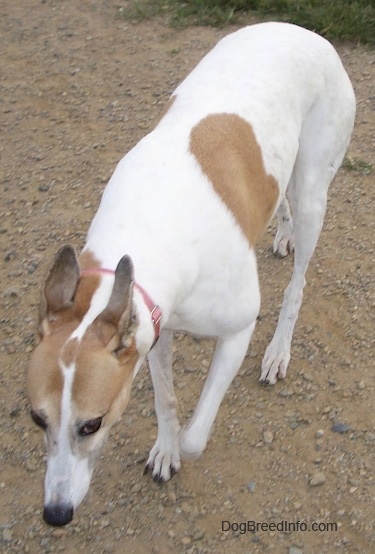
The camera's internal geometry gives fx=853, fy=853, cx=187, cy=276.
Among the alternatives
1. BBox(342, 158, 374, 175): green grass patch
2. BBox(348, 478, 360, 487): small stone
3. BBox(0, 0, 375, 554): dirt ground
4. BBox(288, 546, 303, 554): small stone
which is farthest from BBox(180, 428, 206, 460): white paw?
BBox(342, 158, 374, 175): green grass patch

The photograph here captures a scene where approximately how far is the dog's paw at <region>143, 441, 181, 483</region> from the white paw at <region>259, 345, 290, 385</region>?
0.67 m

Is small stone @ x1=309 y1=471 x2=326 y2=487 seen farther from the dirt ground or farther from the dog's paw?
the dog's paw

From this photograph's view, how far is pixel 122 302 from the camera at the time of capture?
2.52 metres

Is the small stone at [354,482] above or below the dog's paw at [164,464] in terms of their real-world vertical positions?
above

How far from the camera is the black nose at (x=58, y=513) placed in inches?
104

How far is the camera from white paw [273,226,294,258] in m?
4.86

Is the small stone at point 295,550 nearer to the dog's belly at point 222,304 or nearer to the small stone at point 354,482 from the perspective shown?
the small stone at point 354,482

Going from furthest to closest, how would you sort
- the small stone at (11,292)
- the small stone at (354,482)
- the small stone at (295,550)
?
1. the small stone at (11,292)
2. the small stone at (354,482)
3. the small stone at (295,550)

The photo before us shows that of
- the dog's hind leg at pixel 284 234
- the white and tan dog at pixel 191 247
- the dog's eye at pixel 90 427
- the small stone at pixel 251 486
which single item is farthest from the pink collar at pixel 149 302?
the dog's hind leg at pixel 284 234

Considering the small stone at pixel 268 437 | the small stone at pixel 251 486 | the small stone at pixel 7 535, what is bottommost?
the small stone at pixel 7 535

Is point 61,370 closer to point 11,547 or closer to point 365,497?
point 11,547

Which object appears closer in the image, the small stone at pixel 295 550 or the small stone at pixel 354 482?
the small stone at pixel 295 550

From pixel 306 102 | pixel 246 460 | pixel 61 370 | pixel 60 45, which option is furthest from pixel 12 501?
pixel 60 45

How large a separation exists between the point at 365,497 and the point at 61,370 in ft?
5.71
